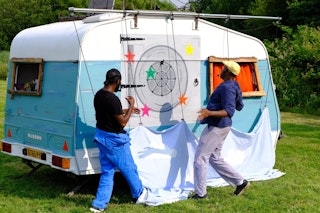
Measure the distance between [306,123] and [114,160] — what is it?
1001 centimetres

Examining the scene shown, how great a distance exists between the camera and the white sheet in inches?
291

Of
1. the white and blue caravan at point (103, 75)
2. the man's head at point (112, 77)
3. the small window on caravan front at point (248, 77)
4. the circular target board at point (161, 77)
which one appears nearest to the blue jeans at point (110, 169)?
the white and blue caravan at point (103, 75)

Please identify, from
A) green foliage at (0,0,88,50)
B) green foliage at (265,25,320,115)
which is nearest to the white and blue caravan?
green foliage at (265,25,320,115)

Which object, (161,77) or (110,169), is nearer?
(110,169)

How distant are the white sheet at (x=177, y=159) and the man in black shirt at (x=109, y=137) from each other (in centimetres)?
51

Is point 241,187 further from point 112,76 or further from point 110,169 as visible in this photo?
point 112,76

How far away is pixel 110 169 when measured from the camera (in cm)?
682

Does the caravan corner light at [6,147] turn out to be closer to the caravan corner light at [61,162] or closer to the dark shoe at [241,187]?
the caravan corner light at [61,162]

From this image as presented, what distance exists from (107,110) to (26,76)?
87.9 inches

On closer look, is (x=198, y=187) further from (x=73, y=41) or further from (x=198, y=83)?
(x=73, y=41)

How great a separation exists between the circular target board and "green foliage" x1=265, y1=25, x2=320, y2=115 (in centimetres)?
1155

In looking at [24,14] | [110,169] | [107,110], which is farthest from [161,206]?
[24,14]

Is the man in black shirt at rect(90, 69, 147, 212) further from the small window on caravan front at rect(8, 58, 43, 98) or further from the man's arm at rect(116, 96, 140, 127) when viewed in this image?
the small window on caravan front at rect(8, 58, 43, 98)

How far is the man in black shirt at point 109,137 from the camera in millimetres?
6691
